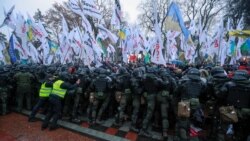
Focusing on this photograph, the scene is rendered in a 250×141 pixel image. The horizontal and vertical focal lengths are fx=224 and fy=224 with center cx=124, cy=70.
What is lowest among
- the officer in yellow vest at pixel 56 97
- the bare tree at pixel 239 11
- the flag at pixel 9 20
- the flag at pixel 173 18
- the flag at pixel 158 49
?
the officer in yellow vest at pixel 56 97

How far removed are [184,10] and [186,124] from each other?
35063 millimetres

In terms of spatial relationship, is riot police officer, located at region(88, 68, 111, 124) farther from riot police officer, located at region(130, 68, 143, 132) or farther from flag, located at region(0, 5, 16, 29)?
flag, located at region(0, 5, 16, 29)

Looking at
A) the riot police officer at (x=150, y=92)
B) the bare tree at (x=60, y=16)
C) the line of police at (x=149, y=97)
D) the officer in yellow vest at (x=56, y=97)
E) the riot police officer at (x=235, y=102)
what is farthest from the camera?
the bare tree at (x=60, y=16)

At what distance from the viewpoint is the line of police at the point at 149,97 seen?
19.2 ft

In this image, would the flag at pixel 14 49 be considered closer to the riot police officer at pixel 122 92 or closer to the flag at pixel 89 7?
the flag at pixel 89 7

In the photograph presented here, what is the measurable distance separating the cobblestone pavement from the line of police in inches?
13.5

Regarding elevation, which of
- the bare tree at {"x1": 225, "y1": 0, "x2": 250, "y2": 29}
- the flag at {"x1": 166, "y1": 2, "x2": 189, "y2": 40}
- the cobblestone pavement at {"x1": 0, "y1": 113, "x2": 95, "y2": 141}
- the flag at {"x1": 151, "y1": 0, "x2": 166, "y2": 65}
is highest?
the bare tree at {"x1": 225, "y1": 0, "x2": 250, "y2": 29}

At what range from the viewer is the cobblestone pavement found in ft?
22.4

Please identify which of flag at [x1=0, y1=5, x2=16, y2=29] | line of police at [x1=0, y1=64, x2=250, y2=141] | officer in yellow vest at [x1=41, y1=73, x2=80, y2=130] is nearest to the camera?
line of police at [x1=0, y1=64, x2=250, y2=141]

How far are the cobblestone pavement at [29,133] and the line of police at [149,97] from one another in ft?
1.12

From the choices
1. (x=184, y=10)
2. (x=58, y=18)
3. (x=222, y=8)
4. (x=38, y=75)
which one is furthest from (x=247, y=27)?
(x=58, y=18)

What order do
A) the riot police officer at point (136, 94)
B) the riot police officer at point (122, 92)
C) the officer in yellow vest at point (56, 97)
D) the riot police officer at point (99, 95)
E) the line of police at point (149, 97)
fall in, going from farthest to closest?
the riot police officer at point (99, 95)
the riot police officer at point (122, 92)
the officer in yellow vest at point (56, 97)
the riot police officer at point (136, 94)
the line of police at point (149, 97)

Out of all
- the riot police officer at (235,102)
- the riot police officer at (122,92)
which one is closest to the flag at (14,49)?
the riot police officer at (122,92)

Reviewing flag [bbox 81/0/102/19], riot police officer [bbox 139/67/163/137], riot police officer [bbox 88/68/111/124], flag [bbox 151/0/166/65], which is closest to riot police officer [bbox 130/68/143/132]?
riot police officer [bbox 139/67/163/137]
